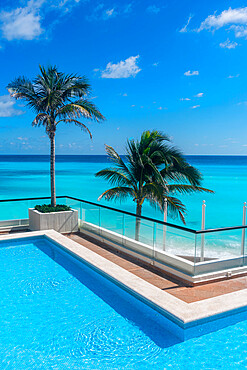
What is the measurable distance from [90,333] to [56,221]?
18.8 ft

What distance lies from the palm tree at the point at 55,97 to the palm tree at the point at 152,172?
141 cm

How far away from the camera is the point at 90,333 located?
477 centimetres

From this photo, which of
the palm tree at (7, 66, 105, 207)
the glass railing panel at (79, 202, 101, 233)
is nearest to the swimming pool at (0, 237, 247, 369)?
the glass railing panel at (79, 202, 101, 233)

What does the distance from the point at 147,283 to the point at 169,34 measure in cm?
2626

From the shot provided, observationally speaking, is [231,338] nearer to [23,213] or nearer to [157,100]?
[23,213]

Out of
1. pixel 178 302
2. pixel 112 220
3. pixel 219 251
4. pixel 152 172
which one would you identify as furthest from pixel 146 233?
pixel 152 172

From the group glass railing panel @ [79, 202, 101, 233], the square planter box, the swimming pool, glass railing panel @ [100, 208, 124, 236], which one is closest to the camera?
the swimming pool

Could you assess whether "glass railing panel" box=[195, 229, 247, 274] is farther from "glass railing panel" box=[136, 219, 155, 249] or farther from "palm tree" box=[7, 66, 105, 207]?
"palm tree" box=[7, 66, 105, 207]

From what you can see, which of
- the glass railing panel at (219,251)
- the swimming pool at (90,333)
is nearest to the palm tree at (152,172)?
the glass railing panel at (219,251)

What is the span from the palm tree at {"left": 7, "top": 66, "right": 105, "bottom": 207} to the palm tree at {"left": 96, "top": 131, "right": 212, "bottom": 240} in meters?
1.41

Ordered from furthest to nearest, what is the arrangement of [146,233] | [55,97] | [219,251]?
1. [55,97]
2. [146,233]
3. [219,251]

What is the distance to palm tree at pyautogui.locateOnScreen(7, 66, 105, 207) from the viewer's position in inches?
404

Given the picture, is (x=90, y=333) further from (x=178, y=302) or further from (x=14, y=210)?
(x=14, y=210)

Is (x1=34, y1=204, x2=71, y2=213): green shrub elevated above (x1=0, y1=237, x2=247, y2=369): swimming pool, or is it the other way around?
(x1=34, y1=204, x2=71, y2=213): green shrub
